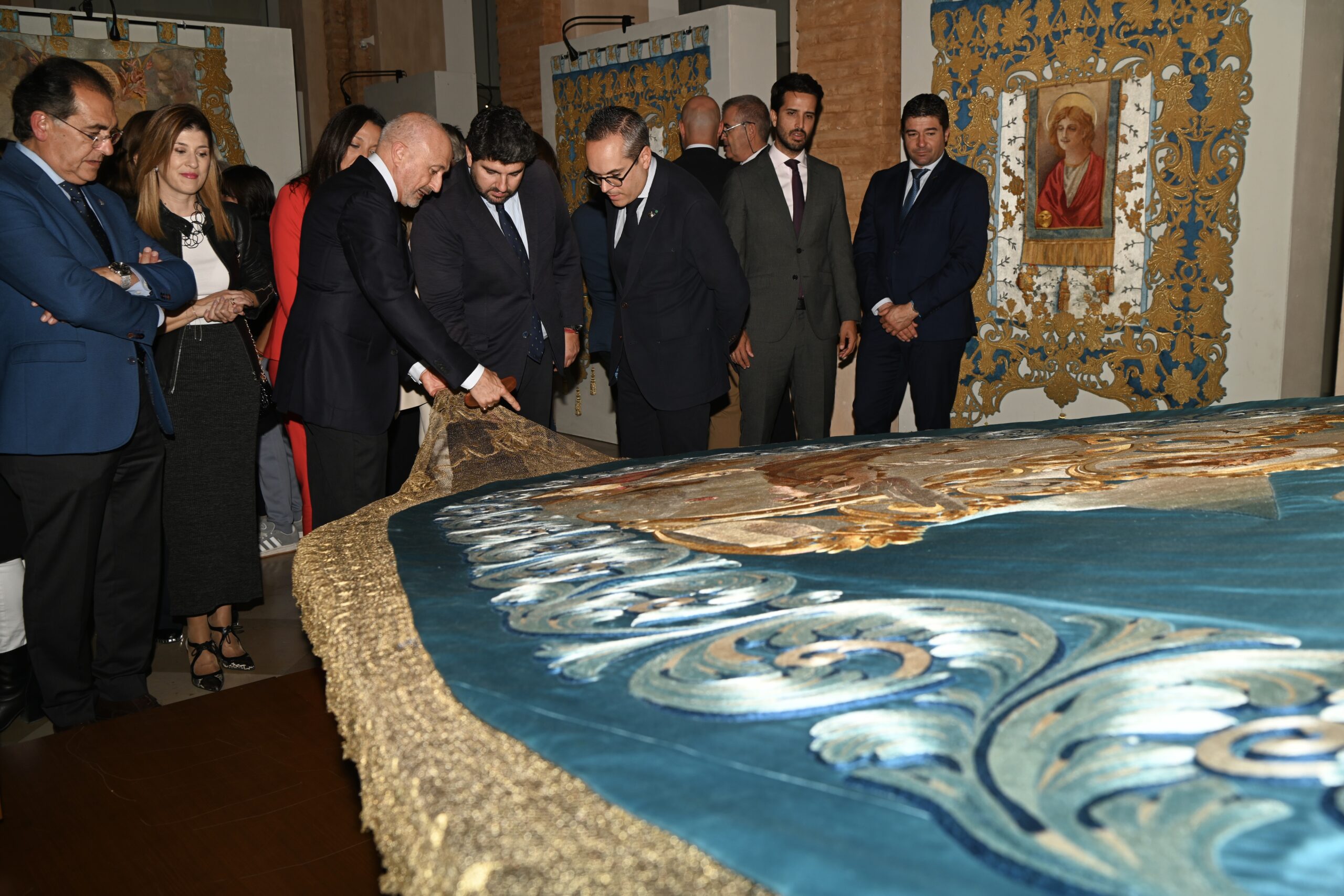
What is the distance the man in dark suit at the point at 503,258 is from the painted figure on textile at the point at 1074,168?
2.54m

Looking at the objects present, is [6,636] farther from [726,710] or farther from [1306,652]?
[1306,652]

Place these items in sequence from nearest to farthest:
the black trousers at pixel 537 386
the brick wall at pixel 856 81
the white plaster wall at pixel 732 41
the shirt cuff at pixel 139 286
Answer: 1. the shirt cuff at pixel 139 286
2. the black trousers at pixel 537 386
3. the brick wall at pixel 856 81
4. the white plaster wall at pixel 732 41

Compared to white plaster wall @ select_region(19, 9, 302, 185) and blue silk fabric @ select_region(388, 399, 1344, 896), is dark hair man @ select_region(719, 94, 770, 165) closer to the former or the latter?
blue silk fabric @ select_region(388, 399, 1344, 896)

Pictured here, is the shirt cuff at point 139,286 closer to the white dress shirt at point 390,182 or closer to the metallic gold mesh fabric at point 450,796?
the white dress shirt at point 390,182

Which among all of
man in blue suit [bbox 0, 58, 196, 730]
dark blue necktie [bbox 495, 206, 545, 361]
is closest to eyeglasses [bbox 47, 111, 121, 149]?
man in blue suit [bbox 0, 58, 196, 730]

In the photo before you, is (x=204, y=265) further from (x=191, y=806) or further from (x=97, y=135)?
(x=191, y=806)

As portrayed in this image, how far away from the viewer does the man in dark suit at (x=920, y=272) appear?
4.72 metres

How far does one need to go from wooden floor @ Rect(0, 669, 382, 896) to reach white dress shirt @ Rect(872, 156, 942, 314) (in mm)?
3281

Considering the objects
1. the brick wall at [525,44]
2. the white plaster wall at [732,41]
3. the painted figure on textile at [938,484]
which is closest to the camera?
the painted figure on textile at [938,484]

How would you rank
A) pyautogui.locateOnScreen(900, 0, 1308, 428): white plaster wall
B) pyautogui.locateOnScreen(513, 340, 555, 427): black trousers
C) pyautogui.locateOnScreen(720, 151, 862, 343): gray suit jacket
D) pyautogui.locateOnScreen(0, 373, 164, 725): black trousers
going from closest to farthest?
1. pyautogui.locateOnScreen(0, 373, 164, 725): black trousers
2. pyautogui.locateOnScreen(513, 340, 555, 427): black trousers
3. pyautogui.locateOnScreen(900, 0, 1308, 428): white plaster wall
4. pyautogui.locateOnScreen(720, 151, 862, 343): gray suit jacket

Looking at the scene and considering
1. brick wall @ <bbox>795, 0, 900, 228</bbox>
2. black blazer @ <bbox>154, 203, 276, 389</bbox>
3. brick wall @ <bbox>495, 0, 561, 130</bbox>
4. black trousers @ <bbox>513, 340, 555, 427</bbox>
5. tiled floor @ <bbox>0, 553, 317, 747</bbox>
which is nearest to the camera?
tiled floor @ <bbox>0, 553, 317, 747</bbox>

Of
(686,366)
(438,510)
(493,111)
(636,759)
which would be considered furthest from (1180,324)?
(636,759)

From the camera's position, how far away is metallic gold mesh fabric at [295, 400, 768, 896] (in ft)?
2.60

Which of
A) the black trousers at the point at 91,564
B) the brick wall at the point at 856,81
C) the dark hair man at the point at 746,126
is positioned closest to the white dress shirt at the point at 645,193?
the dark hair man at the point at 746,126
